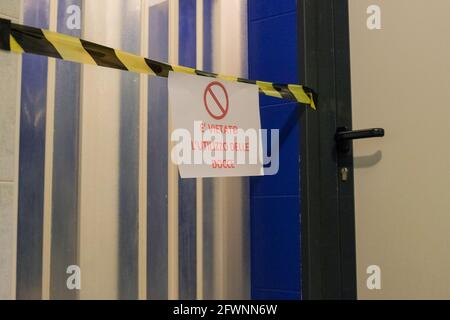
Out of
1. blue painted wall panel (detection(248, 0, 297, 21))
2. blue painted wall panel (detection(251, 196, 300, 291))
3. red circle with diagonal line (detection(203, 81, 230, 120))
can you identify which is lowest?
blue painted wall panel (detection(251, 196, 300, 291))

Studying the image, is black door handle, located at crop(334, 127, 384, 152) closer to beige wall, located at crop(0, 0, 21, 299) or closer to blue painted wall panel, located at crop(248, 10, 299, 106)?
blue painted wall panel, located at crop(248, 10, 299, 106)

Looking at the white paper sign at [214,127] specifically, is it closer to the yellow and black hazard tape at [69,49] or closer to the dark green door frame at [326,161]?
the yellow and black hazard tape at [69,49]

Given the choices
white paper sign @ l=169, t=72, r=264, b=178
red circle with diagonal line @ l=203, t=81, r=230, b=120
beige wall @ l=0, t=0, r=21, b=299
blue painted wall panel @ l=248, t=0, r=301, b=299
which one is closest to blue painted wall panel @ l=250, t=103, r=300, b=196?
blue painted wall panel @ l=248, t=0, r=301, b=299

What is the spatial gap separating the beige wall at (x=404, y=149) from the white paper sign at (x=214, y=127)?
0.41m

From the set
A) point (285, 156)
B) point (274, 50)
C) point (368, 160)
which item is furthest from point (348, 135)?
point (274, 50)

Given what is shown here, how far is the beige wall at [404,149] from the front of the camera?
5.34ft

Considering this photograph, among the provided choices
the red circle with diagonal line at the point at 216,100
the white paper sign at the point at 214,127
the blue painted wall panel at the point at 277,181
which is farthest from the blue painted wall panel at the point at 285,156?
the red circle with diagonal line at the point at 216,100

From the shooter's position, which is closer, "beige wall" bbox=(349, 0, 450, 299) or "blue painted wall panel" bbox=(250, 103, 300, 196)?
"beige wall" bbox=(349, 0, 450, 299)

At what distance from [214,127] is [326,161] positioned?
481 millimetres

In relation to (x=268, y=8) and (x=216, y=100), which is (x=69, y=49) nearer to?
(x=216, y=100)

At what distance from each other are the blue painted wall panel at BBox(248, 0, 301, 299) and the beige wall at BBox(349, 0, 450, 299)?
220 mm

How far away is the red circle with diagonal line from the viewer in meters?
1.48

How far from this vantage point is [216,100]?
4.94 feet

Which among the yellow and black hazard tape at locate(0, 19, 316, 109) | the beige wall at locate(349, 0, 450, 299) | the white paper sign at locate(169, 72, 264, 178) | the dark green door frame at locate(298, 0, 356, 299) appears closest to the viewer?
the yellow and black hazard tape at locate(0, 19, 316, 109)
